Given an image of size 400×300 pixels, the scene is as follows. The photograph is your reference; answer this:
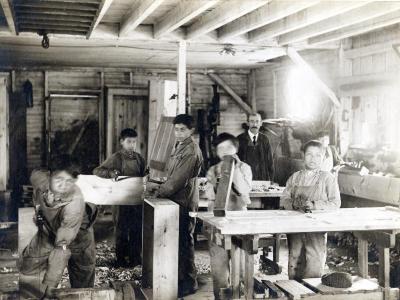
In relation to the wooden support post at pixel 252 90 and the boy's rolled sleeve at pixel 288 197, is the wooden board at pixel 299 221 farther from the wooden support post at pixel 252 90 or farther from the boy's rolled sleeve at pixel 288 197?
the wooden support post at pixel 252 90

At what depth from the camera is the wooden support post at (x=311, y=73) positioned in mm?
9586

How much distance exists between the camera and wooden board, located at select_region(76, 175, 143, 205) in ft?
23.3

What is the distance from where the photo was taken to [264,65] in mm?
13633

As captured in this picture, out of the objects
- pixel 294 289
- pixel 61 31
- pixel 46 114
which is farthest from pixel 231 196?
pixel 46 114

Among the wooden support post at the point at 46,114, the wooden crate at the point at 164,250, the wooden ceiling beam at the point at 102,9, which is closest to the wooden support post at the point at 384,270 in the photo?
the wooden crate at the point at 164,250

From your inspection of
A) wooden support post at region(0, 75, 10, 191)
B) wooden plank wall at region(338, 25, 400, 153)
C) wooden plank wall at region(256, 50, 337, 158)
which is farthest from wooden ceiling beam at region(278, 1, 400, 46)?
wooden support post at region(0, 75, 10, 191)

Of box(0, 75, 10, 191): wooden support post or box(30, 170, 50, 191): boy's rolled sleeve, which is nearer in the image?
box(30, 170, 50, 191): boy's rolled sleeve

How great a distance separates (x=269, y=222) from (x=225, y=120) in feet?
31.7

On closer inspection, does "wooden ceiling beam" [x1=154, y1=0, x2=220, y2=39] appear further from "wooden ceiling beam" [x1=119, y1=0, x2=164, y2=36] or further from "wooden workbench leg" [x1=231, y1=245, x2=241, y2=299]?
"wooden workbench leg" [x1=231, y1=245, x2=241, y2=299]

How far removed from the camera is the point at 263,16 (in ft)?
23.4

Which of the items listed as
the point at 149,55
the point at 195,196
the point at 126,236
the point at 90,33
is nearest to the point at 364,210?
the point at 195,196

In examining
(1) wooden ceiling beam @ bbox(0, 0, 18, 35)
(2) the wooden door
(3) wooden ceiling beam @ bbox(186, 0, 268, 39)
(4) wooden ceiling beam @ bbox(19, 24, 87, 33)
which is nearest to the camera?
(1) wooden ceiling beam @ bbox(0, 0, 18, 35)

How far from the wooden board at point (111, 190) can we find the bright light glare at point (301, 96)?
5070mm

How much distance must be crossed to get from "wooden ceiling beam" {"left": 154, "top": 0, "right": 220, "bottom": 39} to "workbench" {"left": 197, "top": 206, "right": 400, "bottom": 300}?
2526mm
